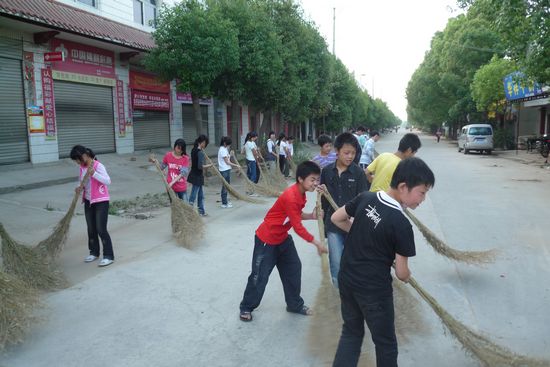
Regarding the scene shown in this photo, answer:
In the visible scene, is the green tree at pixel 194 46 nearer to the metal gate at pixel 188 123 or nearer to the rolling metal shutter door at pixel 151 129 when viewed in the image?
the rolling metal shutter door at pixel 151 129

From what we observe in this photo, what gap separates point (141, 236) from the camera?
6.43m

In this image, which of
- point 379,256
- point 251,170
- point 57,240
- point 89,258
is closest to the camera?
point 379,256

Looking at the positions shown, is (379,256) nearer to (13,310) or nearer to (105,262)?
(13,310)

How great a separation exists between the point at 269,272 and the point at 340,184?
3.13 feet

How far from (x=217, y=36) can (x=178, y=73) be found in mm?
1313

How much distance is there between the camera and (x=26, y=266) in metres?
4.28

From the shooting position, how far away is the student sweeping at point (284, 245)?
344 centimetres

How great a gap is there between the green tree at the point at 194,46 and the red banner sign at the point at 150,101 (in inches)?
137

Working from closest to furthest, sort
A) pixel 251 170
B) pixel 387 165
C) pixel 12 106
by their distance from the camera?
pixel 387 165
pixel 12 106
pixel 251 170

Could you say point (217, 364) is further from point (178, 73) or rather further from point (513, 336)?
point (178, 73)

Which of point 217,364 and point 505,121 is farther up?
point 505,121

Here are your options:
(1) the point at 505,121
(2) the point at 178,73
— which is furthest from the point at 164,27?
(1) the point at 505,121

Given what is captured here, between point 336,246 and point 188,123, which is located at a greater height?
point 188,123

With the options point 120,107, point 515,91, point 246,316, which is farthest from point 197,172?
point 515,91
